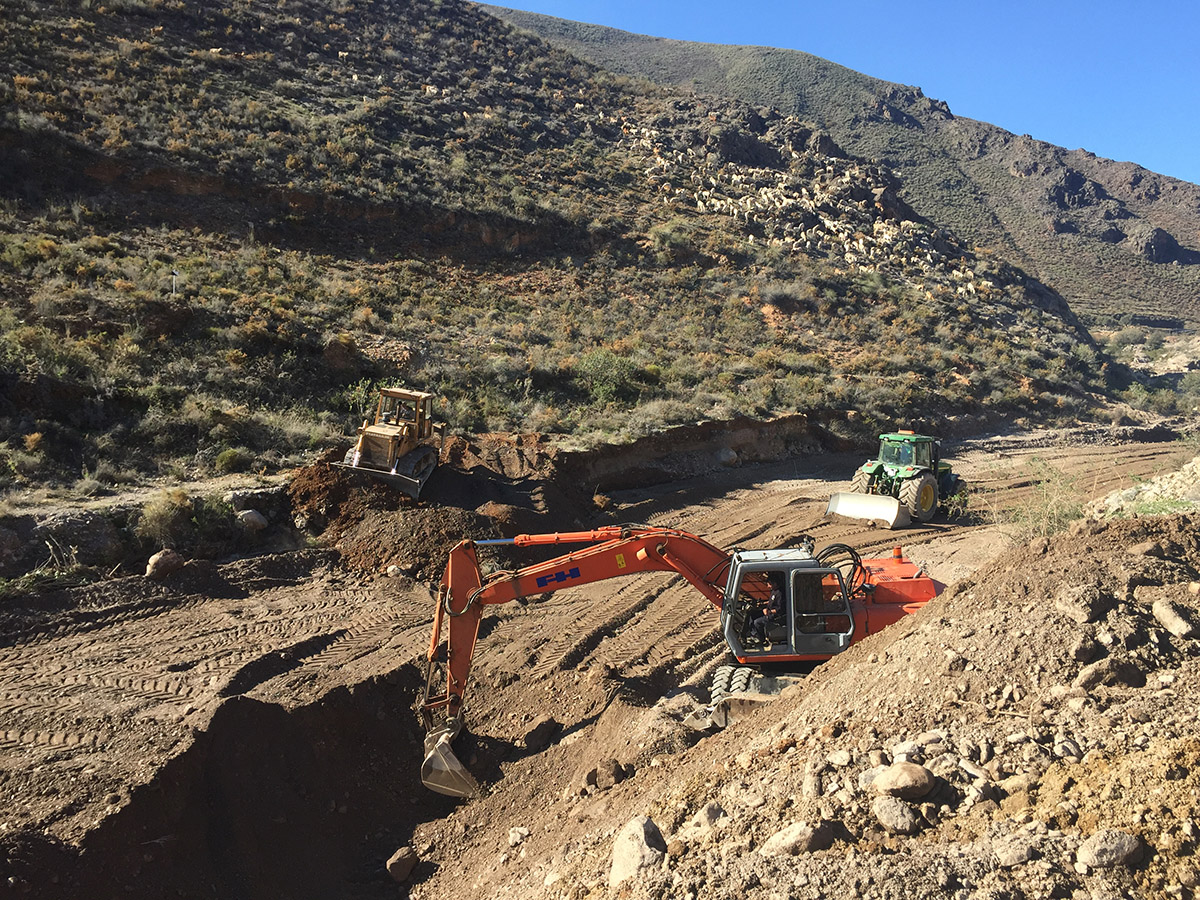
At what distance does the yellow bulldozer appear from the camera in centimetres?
1265

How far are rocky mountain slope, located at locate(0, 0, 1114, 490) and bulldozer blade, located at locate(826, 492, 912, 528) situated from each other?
18.4 feet

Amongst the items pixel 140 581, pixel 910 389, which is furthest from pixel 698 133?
pixel 140 581

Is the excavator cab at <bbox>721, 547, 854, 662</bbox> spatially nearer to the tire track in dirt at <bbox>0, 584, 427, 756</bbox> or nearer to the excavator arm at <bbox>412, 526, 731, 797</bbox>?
the excavator arm at <bbox>412, 526, 731, 797</bbox>

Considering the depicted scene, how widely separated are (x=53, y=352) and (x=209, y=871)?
1200 cm

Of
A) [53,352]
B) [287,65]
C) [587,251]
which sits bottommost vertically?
[53,352]

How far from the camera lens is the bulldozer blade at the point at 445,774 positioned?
6.43m

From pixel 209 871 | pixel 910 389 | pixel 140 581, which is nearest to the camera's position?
pixel 209 871

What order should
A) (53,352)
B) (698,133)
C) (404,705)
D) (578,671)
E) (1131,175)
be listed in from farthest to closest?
(1131,175), (698,133), (53,352), (578,671), (404,705)

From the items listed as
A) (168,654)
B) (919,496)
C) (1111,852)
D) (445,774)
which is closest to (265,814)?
(445,774)

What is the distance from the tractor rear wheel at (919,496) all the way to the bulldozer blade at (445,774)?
11.1 meters

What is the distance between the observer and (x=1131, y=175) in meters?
→ 75.8

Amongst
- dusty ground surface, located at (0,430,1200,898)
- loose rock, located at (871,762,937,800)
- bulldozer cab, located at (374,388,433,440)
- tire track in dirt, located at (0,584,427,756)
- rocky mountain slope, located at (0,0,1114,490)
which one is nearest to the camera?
dusty ground surface, located at (0,430,1200,898)

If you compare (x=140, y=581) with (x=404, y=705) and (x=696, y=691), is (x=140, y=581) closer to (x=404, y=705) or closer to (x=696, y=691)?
(x=404, y=705)

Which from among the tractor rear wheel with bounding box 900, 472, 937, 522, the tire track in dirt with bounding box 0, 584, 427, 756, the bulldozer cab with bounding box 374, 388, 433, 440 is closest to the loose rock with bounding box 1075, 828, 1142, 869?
the tire track in dirt with bounding box 0, 584, 427, 756
